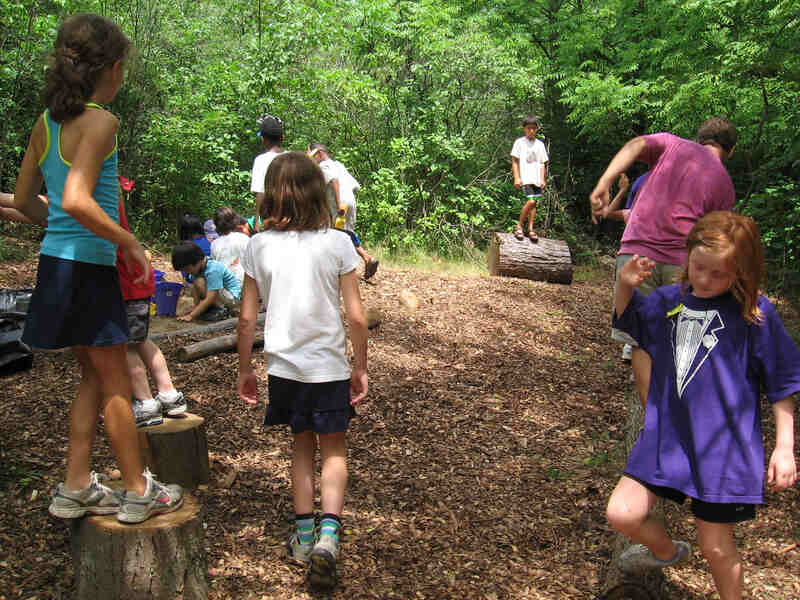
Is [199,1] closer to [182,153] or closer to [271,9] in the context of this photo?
[271,9]

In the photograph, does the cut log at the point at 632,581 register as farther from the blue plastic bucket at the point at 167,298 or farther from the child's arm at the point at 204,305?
the blue plastic bucket at the point at 167,298

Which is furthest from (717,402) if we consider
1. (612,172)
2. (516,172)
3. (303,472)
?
(516,172)

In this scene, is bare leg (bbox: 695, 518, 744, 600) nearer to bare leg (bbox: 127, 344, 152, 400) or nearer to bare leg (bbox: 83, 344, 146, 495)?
bare leg (bbox: 83, 344, 146, 495)

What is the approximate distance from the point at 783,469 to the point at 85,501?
244cm

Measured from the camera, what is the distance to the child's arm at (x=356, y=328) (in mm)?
2670

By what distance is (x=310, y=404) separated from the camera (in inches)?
106

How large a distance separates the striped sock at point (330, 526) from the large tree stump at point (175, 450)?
1.01m

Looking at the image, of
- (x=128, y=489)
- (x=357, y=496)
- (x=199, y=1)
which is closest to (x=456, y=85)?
(x=199, y=1)

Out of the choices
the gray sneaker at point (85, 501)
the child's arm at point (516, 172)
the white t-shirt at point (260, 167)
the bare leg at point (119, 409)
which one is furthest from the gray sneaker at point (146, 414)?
the child's arm at point (516, 172)

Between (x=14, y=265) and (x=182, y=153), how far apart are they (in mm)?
4045

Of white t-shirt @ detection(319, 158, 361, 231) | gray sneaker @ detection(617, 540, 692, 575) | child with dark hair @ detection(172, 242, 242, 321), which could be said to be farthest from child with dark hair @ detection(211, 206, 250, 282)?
gray sneaker @ detection(617, 540, 692, 575)

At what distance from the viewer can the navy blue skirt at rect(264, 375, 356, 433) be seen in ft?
8.81

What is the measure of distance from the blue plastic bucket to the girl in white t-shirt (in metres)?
4.16

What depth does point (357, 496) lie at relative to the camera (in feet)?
11.9
